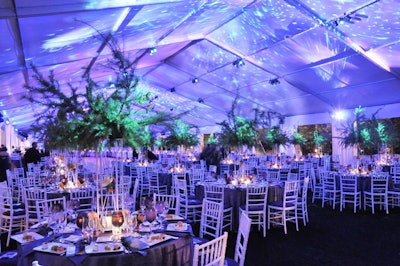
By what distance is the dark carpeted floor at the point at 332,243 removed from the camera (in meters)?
4.96

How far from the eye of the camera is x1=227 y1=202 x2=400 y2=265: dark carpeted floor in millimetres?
4965

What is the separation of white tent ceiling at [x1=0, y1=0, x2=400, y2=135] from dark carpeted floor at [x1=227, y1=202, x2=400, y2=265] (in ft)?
8.30

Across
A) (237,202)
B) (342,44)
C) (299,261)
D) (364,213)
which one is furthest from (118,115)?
(342,44)

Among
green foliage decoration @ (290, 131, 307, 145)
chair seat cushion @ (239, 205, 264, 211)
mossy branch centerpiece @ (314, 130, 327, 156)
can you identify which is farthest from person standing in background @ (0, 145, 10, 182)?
mossy branch centerpiece @ (314, 130, 327, 156)

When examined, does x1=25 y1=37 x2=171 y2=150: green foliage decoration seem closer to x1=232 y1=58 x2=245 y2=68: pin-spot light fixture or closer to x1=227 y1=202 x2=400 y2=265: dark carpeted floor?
x1=227 y1=202 x2=400 y2=265: dark carpeted floor

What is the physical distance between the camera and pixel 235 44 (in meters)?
12.7

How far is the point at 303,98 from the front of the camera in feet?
52.7

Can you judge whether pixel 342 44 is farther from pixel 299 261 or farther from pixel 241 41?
pixel 299 261

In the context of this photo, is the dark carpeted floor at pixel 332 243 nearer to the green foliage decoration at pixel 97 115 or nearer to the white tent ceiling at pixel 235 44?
the white tent ceiling at pixel 235 44

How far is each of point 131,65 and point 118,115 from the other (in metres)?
0.53

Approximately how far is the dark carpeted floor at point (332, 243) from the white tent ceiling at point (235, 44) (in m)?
2.53

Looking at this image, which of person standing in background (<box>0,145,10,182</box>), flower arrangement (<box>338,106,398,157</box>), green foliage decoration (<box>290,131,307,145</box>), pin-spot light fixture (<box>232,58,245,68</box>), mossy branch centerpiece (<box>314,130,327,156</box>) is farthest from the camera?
mossy branch centerpiece (<box>314,130,327,156</box>)

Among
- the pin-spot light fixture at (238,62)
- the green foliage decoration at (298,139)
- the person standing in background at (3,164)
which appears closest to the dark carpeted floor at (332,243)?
the pin-spot light fixture at (238,62)

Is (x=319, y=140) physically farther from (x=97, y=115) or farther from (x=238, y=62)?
(x=97, y=115)
